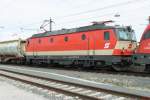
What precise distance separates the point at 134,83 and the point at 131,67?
731cm

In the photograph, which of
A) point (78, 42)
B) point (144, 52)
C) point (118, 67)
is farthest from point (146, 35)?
point (78, 42)

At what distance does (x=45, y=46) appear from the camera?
28484mm

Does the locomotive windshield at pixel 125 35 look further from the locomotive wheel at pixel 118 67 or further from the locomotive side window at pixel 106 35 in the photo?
the locomotive wheel at pixel 118 67

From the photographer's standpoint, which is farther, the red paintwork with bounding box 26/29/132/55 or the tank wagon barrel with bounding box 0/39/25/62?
the tank wagon barrel with bounding box 0/39/25/62

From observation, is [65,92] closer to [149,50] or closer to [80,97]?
[80,97]

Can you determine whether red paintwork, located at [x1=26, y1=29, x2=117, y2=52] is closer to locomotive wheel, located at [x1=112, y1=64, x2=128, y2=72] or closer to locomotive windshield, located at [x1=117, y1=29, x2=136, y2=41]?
locomotive windshield, located at [x1=117, y1=29, x2=136, y2=41]

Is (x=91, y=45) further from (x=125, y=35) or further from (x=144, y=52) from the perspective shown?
(x=144, y=52)

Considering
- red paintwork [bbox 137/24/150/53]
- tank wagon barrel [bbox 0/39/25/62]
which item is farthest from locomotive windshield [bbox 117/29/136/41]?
tank wagon barrel [bbox 0/39/25/62]

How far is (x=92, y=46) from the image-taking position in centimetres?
2255

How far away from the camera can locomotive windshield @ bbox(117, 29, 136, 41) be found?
21.2 metres

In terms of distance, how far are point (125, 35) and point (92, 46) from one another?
2548 millimetres

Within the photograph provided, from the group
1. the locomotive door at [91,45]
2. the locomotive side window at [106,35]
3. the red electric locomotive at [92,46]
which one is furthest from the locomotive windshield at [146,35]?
the locomotive door at [91,45]

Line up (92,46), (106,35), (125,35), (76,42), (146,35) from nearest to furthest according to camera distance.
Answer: (146,35), (106,35), (125,35), (92,46), (76,42)

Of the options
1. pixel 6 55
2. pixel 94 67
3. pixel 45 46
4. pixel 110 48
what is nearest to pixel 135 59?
pixel 110 48
